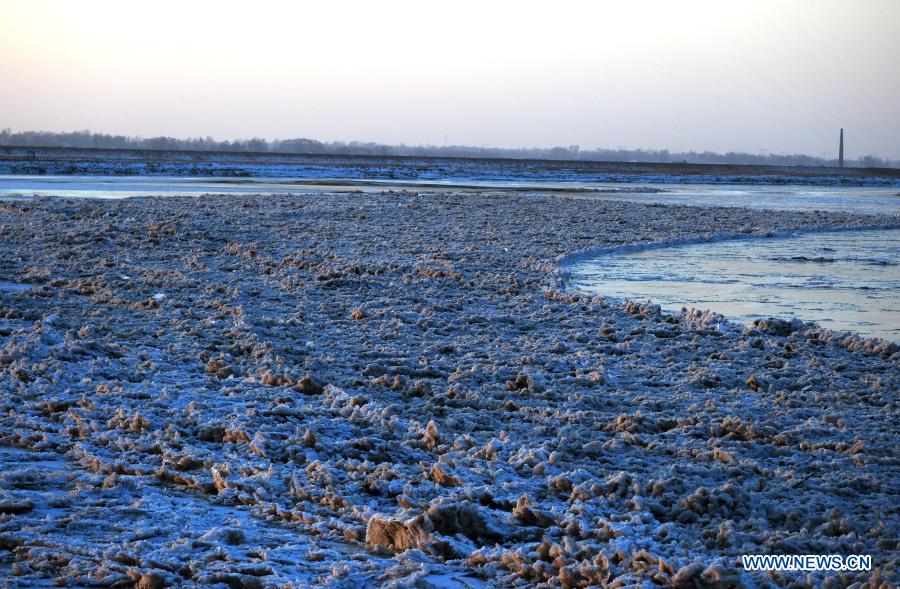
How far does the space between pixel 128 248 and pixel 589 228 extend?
31.1ft

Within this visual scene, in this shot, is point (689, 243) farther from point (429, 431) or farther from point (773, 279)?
point (429, 431)

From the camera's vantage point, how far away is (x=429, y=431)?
546 centimetres

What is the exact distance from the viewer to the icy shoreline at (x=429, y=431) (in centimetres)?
400

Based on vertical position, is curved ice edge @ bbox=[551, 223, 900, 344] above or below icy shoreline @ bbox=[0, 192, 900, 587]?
above

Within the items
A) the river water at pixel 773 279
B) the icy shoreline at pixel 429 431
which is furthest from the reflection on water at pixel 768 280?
the icy shoreline at pixel 429 431

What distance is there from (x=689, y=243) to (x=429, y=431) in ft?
43.9

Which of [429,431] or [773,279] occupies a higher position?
[773,279]

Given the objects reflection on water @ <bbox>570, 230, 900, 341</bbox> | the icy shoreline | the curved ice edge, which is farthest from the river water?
the icy shoreline

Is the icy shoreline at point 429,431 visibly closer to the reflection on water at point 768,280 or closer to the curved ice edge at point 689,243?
the curved ice edge at point 689,243

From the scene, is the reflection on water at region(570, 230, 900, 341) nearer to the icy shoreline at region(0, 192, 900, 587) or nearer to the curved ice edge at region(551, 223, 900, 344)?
the curved ice edge at region(551, 223, 900, 344)

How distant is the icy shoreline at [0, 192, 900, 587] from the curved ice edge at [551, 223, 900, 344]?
0.22 metres

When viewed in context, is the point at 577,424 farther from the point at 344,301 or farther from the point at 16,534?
the point at 344,301

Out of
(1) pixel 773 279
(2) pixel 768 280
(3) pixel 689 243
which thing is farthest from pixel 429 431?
(3) pixel 689 243

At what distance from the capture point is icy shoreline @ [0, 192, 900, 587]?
13.1 feet
